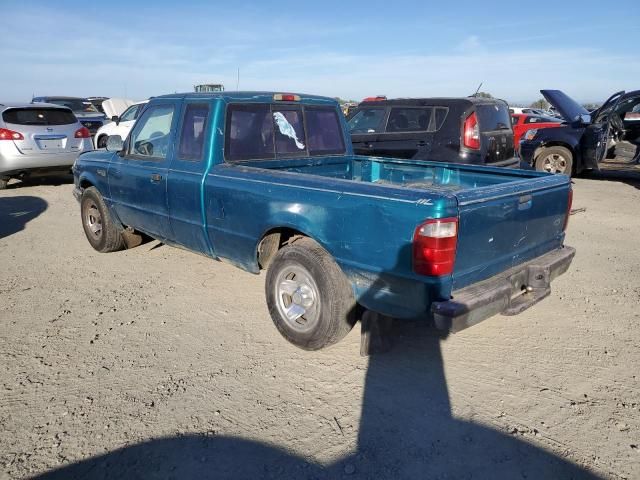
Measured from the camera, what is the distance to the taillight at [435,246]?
2732 millimetres

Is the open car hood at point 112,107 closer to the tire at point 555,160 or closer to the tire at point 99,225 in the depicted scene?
the tire at point 99,225

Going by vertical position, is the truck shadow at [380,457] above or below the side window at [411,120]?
below

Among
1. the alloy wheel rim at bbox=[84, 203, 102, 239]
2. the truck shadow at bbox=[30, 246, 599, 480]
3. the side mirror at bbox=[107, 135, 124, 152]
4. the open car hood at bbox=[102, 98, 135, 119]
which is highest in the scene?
the open car hood at bbox=[102, 98, 135, 119]

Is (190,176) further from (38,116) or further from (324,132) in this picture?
(38,116)

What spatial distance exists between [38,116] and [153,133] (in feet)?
21.8

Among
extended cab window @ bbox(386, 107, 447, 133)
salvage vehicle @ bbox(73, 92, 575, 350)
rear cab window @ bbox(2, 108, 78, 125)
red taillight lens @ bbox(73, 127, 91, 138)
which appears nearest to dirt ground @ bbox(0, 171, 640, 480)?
salvage vehicle @ bbox(73, 92, 575, 350)

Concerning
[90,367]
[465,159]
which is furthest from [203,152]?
[465,159]

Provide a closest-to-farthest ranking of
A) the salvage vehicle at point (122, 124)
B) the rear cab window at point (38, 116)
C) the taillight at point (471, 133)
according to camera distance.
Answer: the taillight at point (471, 133), the rear cab window at point (38, 116), the salvage vehicle at point (122, 124)

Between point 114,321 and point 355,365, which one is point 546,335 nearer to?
point 355,365

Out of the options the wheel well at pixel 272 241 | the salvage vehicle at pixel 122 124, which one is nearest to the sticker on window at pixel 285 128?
the wheel well at pixel 272 241

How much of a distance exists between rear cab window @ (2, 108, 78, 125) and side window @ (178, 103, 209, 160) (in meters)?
7.09

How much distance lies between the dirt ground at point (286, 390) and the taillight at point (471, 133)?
9.01ft

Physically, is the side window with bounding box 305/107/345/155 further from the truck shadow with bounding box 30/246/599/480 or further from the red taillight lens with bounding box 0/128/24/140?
the red taillight lens with bounding box 0/128/24/140

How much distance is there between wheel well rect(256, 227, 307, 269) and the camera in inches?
147
